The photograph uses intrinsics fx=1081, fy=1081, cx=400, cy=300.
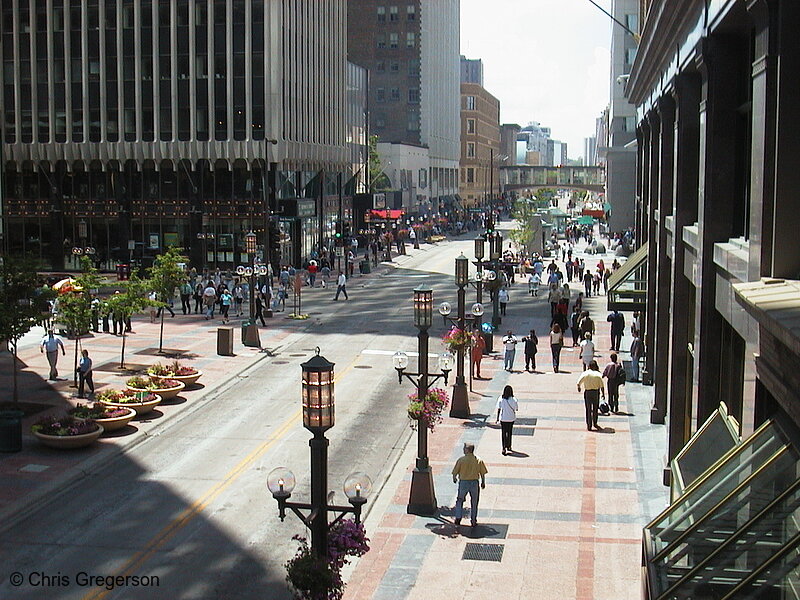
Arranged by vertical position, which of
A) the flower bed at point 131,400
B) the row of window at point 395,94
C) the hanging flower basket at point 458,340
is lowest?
the flower bed at point 131,400

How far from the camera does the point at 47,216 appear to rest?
76750mm

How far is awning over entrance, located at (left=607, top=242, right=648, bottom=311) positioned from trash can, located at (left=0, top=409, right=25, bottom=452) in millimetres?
19570

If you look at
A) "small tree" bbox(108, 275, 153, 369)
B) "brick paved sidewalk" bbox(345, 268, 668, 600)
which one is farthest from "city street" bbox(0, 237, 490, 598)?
"small tree" bbox(108, 275, 153, 369)

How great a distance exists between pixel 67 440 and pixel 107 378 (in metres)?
9.45

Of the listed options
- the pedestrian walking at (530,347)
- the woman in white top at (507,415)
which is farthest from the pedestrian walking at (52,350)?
the woman in white top at (507,415)

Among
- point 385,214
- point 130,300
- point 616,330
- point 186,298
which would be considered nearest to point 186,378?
point 130,300

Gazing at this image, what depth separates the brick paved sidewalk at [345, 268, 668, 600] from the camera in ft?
54.8

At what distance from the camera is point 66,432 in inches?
982

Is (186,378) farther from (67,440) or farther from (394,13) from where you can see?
(394,13)

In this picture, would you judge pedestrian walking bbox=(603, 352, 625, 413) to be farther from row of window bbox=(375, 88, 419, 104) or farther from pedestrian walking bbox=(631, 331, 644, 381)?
row of window bbox=(375, 88, 419, 104)

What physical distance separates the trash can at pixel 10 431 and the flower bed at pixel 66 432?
52 cm

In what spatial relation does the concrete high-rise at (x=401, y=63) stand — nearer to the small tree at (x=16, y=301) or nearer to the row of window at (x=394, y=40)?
the row of window at (x=394, y=40)

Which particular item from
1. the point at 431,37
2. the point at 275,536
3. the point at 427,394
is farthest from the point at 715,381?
the point at 431,37

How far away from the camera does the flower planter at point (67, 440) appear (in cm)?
2472
